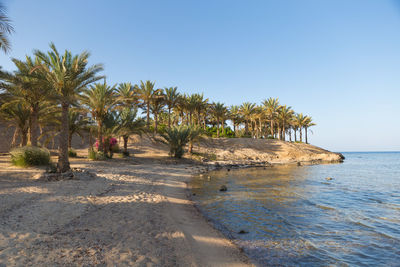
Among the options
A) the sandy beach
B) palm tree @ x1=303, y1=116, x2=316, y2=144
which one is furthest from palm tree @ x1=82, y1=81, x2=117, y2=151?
palm tree @ x1=303, y1=116, x2=316, y2=144

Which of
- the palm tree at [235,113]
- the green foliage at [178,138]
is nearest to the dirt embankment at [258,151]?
the green foliage at [178,138]

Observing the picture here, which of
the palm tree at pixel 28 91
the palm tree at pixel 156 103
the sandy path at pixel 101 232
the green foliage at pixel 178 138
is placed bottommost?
the sandy path at pixel 101 232

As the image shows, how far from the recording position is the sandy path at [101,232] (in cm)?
377

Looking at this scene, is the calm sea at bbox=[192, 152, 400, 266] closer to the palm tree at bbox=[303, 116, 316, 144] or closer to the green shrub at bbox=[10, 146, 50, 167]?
the green shrub at bbox=[10, 146, 50, 167]

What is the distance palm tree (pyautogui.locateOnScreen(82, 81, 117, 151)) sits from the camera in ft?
62.7

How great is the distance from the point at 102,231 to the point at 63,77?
9.85 metres

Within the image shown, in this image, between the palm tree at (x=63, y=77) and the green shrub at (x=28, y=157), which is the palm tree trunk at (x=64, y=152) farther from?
the green shrub at (x=28, y=157)

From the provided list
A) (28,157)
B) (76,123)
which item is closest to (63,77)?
(28,157)

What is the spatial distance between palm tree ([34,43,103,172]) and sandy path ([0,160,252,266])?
361 centimetres

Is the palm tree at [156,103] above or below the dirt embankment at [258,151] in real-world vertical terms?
above

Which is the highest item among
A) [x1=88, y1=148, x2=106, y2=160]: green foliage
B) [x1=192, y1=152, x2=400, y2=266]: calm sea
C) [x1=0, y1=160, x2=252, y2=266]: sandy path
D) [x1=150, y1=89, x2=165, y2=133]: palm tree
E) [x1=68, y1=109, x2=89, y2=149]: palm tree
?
[x1=150, y1=89, x2=165, y2=133]: palm tree

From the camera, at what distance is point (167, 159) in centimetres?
2458

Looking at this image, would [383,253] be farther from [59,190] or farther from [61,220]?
[59,190]

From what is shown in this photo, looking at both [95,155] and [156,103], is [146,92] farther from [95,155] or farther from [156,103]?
[95,155]
